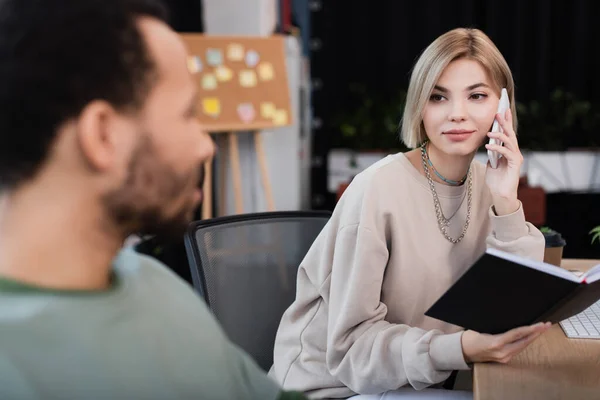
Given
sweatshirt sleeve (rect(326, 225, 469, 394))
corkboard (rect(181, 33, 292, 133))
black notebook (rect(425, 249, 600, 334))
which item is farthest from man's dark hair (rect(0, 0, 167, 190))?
corkboard (rect(181, 33, 292, 133))

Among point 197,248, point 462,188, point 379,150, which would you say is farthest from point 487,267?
point 379,150

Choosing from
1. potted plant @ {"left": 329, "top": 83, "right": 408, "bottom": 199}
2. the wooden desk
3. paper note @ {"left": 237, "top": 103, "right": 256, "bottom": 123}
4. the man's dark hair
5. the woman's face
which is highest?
the man's dark hair

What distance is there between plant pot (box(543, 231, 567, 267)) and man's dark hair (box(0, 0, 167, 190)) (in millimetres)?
1240

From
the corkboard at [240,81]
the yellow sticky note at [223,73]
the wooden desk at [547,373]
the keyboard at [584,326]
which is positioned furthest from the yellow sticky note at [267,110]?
the wooden desk at [547,373]

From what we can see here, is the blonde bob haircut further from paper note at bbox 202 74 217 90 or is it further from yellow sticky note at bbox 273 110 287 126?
yellow sticky note at bbox 273 110 287 126

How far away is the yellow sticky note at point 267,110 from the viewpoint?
4055mm

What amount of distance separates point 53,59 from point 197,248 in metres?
1.10

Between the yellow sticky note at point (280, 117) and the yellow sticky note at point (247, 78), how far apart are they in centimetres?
23

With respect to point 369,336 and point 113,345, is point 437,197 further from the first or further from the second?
point 113,345

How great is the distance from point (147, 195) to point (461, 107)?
3.04 feet

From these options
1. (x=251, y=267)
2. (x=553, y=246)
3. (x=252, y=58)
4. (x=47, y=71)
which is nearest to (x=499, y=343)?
(x=553, y=246)

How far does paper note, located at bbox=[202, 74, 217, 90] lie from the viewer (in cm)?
384

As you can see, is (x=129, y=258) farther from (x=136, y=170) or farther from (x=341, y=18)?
(x=341, y=18)

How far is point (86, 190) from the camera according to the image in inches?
20.4
